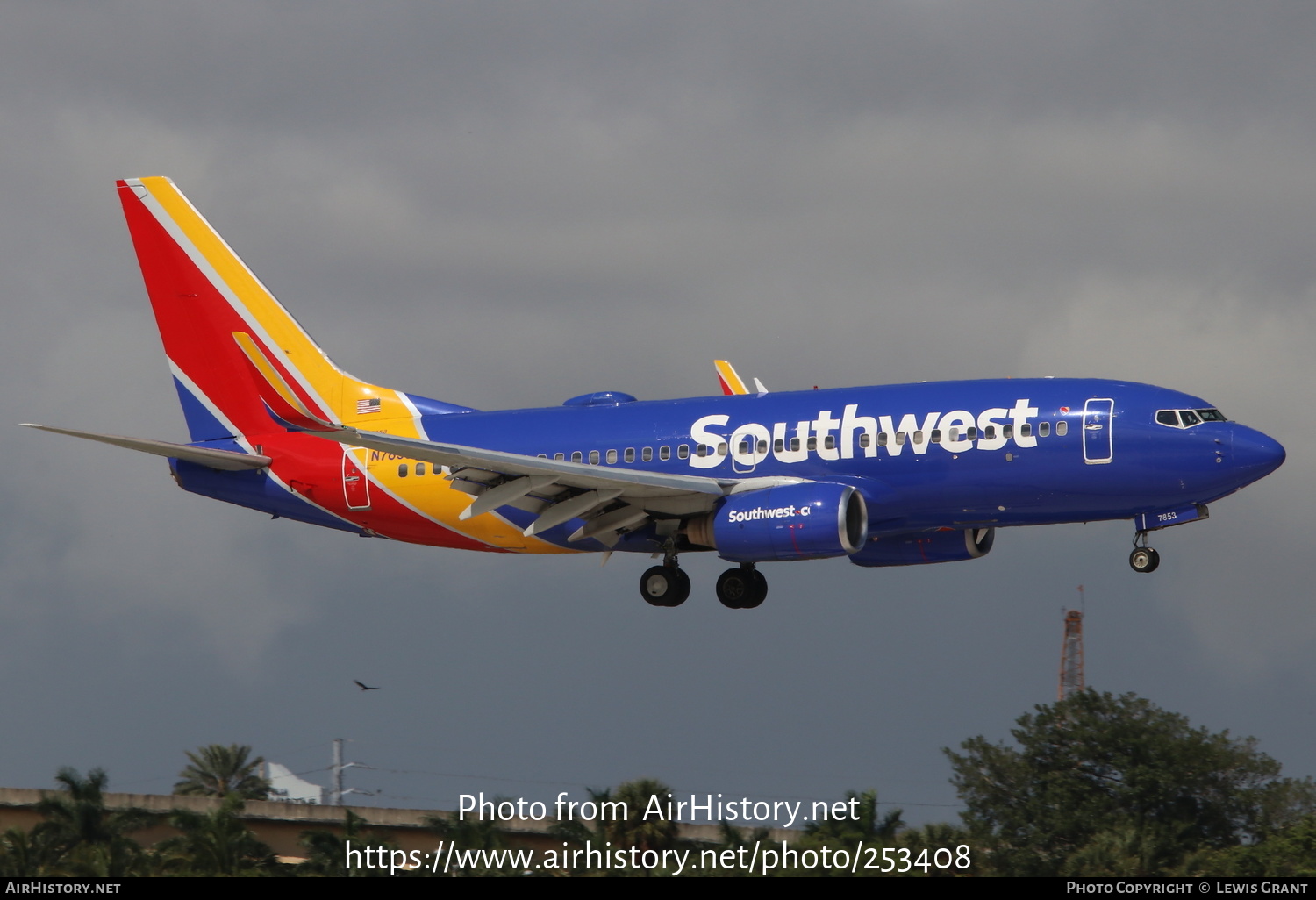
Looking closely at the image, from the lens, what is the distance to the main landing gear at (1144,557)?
45469mm

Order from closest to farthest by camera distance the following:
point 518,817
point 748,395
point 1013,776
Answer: point 748,395 < point 518,817 < point 1013,776

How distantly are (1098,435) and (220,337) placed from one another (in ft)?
95.1

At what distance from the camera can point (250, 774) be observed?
9631 centimetres

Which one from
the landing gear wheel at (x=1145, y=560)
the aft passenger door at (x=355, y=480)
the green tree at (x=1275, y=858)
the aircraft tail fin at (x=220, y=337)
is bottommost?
the green tree at (x=1275, y=858)

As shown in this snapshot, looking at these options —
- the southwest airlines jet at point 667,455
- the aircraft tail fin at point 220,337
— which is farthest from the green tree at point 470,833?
the aircraft tail fin at point 220,337

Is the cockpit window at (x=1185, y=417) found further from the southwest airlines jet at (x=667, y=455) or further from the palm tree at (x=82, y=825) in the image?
the palm tree at (x=82, y=825)

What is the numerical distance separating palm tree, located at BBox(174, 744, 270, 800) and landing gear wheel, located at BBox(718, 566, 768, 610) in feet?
169

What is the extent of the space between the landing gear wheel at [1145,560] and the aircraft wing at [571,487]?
9.60 meters

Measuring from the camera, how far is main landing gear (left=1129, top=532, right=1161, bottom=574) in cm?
4547

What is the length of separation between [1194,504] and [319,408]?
91.5ft

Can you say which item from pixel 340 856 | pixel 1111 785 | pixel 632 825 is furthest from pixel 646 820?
pixel 1111 785

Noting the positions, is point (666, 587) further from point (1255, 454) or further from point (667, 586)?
point (1255, 454)
